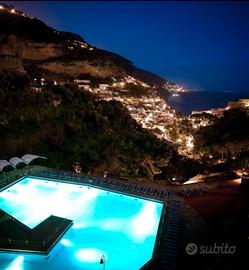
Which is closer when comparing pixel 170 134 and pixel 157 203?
pixel 157 203

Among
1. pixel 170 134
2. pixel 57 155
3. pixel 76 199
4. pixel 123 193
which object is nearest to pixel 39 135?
pixel 57 155

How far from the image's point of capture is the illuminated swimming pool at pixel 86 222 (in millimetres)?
8219

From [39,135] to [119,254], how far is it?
45.6 ft

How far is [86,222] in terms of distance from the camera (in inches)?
420

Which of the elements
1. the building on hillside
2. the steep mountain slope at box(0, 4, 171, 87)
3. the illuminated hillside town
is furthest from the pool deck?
the building on hillside

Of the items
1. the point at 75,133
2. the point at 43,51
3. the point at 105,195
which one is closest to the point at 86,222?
the point at 105,195

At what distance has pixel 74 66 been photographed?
2016 inches

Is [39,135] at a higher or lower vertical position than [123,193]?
higher

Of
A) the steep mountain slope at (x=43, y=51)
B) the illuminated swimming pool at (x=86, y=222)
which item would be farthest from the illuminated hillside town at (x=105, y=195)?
the steep mountain slope at (x=43, y=51)

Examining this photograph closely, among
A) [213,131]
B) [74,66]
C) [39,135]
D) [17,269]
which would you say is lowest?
[17,269]

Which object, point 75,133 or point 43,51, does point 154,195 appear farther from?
point 43,51

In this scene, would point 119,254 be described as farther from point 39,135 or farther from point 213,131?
point 213,131

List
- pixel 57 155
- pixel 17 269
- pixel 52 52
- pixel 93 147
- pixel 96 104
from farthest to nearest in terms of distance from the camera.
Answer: pixel 52 52 < pixel 96 104 < pixel 93 147 < pixel 57 155 < pixel 17 269

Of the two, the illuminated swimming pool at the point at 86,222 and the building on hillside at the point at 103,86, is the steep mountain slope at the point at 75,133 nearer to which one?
the illuminated swimming pool at the point at 86,222
